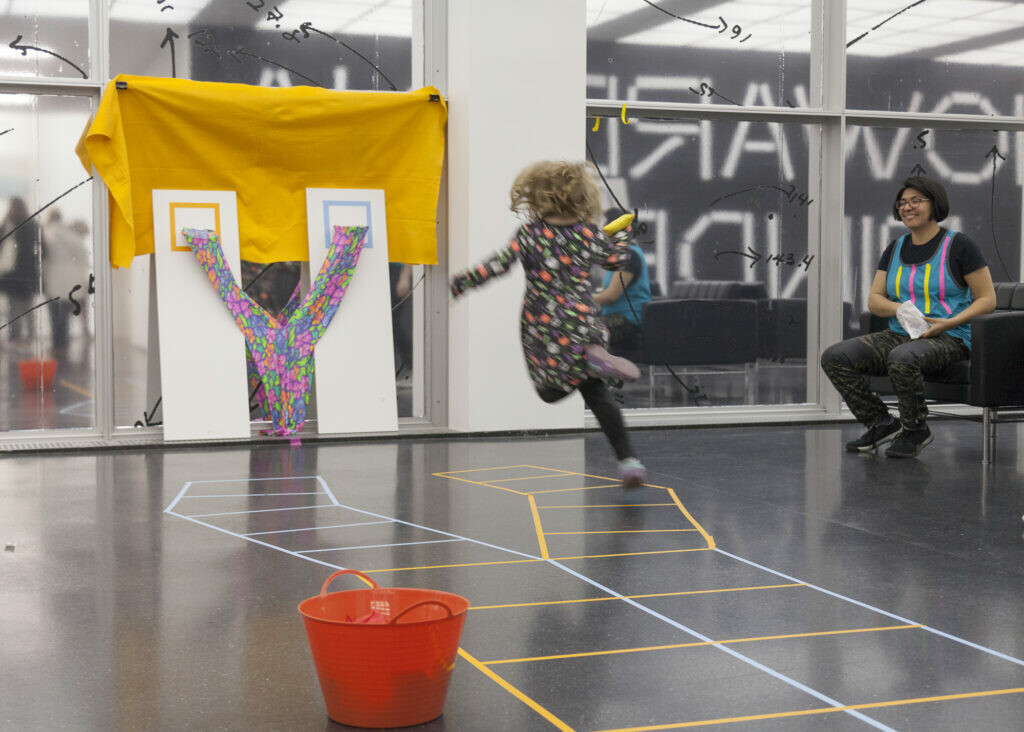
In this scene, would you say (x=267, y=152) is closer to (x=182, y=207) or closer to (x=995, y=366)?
(x=182, y=207)

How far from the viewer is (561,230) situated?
4.41 m

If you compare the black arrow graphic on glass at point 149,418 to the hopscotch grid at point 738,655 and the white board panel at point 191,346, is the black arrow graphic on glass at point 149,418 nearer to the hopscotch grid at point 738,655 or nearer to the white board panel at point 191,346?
the white board panel at point 191,346

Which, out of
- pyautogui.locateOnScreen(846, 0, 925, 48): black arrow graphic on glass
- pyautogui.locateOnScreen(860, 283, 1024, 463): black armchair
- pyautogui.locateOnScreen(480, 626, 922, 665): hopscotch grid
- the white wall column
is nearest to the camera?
pyautogui.locateOnScreen(480, 626, 922, 665): hopscotch grid

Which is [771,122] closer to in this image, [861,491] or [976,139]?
[976,139]

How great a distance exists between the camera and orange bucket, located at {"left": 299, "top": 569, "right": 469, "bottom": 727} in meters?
1.98

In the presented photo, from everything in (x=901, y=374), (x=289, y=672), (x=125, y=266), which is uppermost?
(x=125, y=266)

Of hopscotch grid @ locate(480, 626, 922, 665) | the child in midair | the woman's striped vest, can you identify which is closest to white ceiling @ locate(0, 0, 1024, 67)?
the woman's striped vest

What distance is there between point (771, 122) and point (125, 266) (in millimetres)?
3818

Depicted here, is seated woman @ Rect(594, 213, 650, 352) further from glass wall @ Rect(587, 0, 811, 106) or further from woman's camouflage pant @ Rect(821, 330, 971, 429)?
woman's camouflage pant @ Rect(821, 330, 971, 429)

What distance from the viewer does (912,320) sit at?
5406 mm

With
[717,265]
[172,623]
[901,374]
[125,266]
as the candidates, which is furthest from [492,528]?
[717,265]

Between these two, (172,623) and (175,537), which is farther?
(175,537)

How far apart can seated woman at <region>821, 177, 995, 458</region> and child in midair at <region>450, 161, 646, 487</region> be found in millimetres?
1577

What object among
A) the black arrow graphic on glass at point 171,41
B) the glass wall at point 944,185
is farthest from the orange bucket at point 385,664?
the glass wall at point 944,185
